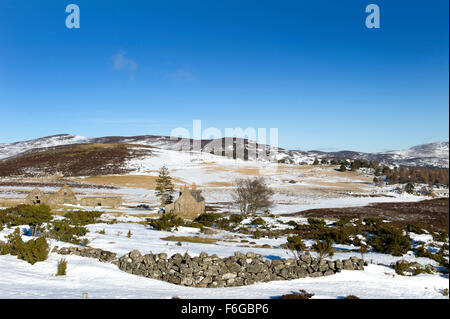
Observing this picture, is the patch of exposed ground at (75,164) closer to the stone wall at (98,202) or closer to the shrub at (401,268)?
the stone wall at (98,202)

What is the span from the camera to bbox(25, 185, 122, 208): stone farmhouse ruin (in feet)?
140

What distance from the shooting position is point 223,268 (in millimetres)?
13969

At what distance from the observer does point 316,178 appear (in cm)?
11575

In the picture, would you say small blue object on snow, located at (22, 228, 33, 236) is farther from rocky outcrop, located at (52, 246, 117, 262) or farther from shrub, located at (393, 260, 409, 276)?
shrub, located at (393, 260, 409, 276)

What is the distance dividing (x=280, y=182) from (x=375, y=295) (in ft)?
313

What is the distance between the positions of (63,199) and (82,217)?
20.0 m

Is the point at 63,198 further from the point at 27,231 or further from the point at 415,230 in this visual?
the point at 415,230

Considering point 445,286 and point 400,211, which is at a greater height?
point 445,286

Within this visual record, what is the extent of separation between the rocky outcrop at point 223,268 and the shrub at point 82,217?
46.4ft

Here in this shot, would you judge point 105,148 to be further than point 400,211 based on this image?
Yes

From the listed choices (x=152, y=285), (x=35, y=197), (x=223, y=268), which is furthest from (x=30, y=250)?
(x=35, y=197)

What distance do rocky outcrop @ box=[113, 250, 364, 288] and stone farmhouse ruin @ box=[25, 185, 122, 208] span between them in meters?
33.6
